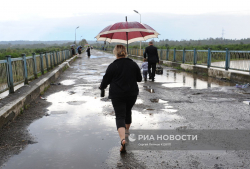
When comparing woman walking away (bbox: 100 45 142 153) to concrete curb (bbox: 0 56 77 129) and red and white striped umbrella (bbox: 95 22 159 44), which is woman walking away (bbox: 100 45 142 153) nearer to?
concrete curb (bbox: 0 56 77 129)

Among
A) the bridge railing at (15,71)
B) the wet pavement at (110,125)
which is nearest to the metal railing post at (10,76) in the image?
the bridge railing at (15,71)

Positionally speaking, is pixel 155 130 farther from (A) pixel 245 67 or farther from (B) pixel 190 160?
(A) pixel 245 67

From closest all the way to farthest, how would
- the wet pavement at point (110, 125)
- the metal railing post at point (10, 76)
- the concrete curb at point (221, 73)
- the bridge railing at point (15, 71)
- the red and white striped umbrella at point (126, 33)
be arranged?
the wet pavement at point (110, 125) → the red and white striped umbrella at point (126, 33) → the bridge railing at point (15, 71) → the metal railing post at point (10, 76) → the concrete curb at point (221, 73)

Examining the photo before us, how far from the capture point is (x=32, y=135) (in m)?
4.84

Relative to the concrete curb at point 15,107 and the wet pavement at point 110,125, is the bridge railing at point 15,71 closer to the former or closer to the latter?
the concrete curb at point 15,107

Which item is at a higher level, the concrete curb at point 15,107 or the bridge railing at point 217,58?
the bridge railing at point 217,58

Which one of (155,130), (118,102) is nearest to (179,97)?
(155,130)

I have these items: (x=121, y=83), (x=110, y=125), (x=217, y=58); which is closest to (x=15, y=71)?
(x=110, y=125)

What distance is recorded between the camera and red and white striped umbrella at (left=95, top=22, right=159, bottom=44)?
22.3ft

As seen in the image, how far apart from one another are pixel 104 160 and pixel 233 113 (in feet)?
12.3

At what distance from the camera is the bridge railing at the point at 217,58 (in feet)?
38.1

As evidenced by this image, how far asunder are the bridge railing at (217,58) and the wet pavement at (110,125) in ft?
8.75

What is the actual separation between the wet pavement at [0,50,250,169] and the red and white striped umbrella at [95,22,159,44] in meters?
1.79

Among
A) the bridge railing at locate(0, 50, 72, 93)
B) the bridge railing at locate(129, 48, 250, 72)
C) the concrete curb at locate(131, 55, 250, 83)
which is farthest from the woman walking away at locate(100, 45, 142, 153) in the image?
the bridge railing at locate(129, 48, 250, 72)
